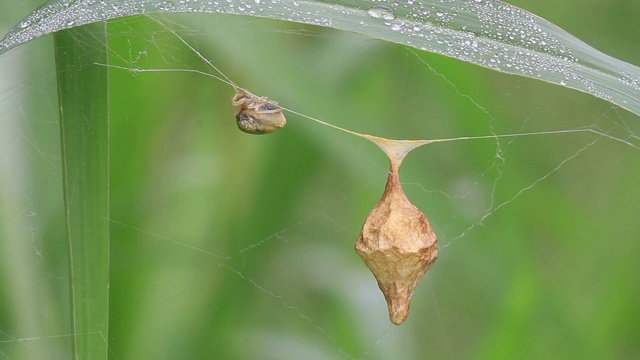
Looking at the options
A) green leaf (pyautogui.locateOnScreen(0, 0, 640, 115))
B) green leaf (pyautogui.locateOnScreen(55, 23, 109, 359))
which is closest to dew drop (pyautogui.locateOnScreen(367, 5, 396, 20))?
green leaf (pyautogui.locateOnScreen(0, 0, 640, 115))

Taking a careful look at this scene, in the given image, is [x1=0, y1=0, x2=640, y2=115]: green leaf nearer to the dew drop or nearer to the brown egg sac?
the dew drop

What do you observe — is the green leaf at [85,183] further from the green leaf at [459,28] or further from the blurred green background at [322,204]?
the blurred green background at [322,204]

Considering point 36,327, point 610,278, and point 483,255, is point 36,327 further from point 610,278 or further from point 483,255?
point 610,278

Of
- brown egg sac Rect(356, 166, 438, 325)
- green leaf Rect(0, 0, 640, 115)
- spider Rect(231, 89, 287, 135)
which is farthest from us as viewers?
spider Rect(231, 89, 287, 135)

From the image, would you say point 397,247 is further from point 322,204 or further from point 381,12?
point 322,204

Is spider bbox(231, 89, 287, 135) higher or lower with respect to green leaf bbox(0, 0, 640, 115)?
lower

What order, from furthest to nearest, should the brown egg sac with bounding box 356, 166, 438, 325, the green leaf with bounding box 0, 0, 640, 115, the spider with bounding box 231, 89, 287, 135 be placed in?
the spider with bounding box 231, 89, 287, 135 → the brown egg sac with bounding box 356, 166, 438, 325 → the green leaf with bounding box 0, 0, 640, 115

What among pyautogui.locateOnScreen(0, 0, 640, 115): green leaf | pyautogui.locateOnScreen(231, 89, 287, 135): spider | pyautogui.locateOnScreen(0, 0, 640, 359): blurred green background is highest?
pyautogui.locateOnScreen(0, 0, 640, 115): green leaf

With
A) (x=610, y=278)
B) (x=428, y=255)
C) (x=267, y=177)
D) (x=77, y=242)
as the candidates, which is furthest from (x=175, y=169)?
(x=610, y=278)

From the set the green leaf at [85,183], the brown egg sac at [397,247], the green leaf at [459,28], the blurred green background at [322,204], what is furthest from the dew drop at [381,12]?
the blurred green background at [322,204]
